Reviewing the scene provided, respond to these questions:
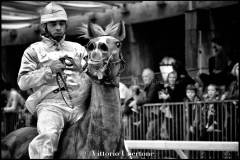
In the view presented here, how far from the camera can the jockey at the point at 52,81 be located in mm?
7414

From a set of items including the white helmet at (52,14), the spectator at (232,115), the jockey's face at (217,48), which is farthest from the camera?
the jockey's face at (217,48)

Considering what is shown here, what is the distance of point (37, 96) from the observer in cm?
807

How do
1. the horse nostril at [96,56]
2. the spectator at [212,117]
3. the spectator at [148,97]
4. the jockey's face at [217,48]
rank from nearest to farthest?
the horse nostril at [96,56] < the spectator at [212,117] < the spectator at [148,97] < the jockey's face at [217,48]

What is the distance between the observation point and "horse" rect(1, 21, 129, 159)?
22.7 ft

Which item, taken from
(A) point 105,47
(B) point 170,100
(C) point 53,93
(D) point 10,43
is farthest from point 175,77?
(D) point 10,43

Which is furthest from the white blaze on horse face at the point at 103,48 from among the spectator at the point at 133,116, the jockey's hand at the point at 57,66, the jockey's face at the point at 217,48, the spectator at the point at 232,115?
the jockey's face at the point at 217,48

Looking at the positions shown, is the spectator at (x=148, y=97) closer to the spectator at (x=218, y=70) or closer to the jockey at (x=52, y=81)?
the spectator at (x=218, y=70)

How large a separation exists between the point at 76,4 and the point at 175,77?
7951 millimetres

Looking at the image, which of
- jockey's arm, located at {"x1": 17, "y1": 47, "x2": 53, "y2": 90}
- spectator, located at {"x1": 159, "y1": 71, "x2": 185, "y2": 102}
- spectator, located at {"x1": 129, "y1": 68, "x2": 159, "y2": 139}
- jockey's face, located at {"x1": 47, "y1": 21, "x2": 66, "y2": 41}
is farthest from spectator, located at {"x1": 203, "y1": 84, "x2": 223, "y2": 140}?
jockey's arm, located at {"x1": 17, "y1": 47, "x2": 53, "y2": 90}

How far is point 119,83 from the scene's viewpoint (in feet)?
28.8

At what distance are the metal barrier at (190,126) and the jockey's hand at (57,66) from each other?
186 inches

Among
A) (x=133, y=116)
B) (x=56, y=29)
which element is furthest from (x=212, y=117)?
(x=56, y=29)

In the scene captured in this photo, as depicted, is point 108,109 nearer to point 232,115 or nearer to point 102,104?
point 102,104

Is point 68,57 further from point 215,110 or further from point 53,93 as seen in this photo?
point 215,110
